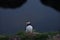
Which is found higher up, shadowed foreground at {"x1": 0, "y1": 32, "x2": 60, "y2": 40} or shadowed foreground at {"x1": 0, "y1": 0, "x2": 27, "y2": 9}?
shadowed foreground at {"x1": 0, "y1": 0, "x2": 27, "y2": 9}

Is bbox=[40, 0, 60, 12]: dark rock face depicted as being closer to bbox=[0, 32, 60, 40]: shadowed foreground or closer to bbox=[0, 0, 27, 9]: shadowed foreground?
bbox=[0, 0, 27, 9]: shadowed foreground

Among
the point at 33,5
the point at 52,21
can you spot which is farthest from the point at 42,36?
the point at 33,5

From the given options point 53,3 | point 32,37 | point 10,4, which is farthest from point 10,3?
point 32,37

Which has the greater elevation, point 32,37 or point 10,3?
point 10,3

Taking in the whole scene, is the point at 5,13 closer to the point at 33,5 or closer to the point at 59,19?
the point at 33,5

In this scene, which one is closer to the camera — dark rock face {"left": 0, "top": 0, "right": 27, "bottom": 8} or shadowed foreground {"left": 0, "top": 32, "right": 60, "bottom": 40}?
shadowed foreground {"left": 0, "top": 32, "right": 60, "bottom": 40}

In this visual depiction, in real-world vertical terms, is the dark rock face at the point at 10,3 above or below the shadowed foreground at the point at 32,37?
above

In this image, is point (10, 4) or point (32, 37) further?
point (10, 4)

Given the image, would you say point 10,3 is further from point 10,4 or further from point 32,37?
point 32,37

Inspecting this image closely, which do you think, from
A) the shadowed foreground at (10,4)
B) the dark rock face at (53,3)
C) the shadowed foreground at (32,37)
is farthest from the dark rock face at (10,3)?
the shadowed foreground at (32,37)

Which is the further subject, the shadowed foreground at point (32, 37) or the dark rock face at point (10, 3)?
the dark rock face at point (10, 3)

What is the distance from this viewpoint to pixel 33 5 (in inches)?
160

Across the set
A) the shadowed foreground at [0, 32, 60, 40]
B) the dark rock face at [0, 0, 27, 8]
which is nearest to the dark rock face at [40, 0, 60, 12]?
the dark rock face at [0, 0, 27, 8]

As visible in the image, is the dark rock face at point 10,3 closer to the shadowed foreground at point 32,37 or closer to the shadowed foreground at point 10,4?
the shadowed foreground at point 10,4
